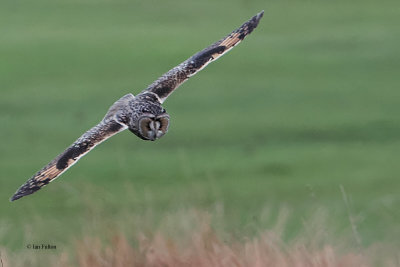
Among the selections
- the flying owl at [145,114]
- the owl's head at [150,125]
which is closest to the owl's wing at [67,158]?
the flying owl at [145,114]

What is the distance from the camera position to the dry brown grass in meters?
3.77

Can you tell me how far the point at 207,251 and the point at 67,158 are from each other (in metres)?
0.88

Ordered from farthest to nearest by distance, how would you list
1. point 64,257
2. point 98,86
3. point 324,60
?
point 324,60 → point 98,86 → point 64,257

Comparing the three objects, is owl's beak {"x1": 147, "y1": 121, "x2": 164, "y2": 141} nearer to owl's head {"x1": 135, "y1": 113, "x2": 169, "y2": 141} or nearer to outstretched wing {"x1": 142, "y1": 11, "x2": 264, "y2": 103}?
owl's head {"x1": 135, "y1": 113, "x2": 169, "y2": 141}

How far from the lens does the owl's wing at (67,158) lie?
415 cm

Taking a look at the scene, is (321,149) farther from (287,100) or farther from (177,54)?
(177,54)

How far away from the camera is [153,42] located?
995 centimetres

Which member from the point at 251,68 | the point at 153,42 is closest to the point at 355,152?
the point at 251,68

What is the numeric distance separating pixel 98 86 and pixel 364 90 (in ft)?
7.82

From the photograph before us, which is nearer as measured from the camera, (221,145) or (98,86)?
(221,145)

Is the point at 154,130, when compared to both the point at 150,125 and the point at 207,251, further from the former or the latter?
the point at 207,251

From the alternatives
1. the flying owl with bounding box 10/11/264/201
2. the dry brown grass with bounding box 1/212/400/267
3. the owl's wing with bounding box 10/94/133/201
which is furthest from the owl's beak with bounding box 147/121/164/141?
the dry brown grass with bounding box 1/212/400/267

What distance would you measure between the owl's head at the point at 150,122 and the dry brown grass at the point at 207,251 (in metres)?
1.00

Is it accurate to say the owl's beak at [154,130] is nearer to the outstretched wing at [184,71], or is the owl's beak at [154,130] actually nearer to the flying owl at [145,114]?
the flying owl at [145,114]
